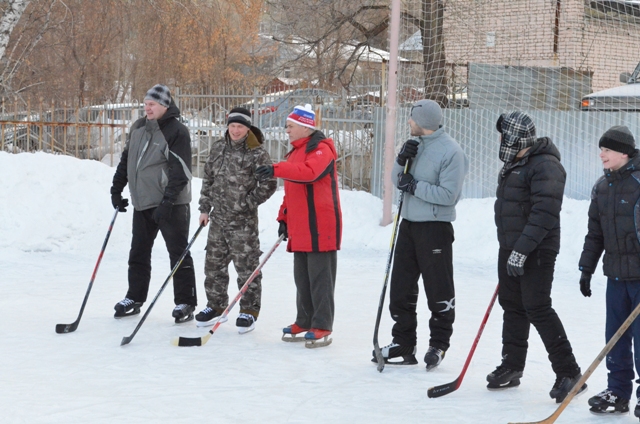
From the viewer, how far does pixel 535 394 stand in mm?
4094

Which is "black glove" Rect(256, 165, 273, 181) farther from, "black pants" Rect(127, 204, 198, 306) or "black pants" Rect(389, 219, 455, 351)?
"black pants" Rect(127, 204, 198, 306)

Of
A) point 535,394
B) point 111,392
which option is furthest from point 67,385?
point 535,394

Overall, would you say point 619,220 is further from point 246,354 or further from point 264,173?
point 246,354

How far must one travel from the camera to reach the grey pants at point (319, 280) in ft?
16.7

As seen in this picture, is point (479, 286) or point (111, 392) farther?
point (479, 286)

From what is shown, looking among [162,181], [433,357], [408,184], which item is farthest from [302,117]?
[433,357]

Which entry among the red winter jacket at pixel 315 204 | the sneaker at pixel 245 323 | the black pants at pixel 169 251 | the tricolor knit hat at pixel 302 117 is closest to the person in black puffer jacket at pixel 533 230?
the red winter jacket at pixel 315 204

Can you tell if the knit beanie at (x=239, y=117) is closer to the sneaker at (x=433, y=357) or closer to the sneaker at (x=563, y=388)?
the sneaker at (x=433, y=357)

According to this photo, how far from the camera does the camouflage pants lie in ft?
17.9

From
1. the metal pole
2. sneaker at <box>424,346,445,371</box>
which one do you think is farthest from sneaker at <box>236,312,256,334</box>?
the metal pole

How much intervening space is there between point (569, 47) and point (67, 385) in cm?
848

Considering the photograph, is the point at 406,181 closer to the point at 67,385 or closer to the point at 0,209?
the point at 67,385

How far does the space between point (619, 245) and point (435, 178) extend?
1148mm

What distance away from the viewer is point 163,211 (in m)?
5.46
